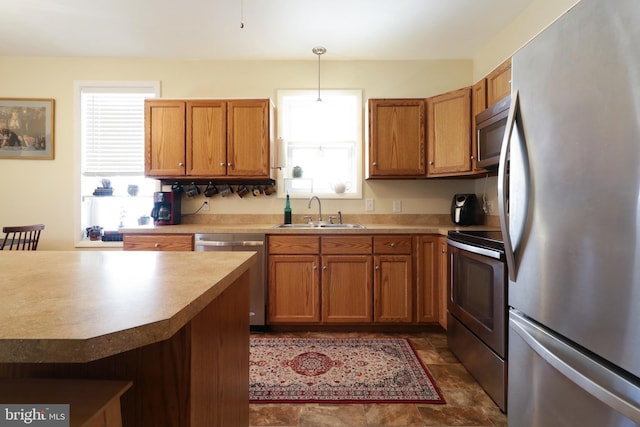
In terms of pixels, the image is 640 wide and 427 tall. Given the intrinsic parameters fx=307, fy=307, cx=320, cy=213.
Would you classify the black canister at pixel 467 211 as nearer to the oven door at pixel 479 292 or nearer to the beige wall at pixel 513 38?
the beige wall at pixel 513 38

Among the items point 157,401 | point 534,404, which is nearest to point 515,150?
point 534,404

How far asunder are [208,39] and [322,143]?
1457mm

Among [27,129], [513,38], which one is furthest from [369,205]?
[27,129]

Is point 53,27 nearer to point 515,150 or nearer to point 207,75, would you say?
point 207,75

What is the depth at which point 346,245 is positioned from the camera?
8.65 ft

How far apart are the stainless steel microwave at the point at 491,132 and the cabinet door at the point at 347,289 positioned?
1.18 meters

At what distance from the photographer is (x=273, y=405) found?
5.64 feet

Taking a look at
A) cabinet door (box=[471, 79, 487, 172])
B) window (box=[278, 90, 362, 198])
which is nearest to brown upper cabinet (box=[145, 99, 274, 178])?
window (box=[278, 90, 362, 198])

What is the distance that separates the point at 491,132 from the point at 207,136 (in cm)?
240

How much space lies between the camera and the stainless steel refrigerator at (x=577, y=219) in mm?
789

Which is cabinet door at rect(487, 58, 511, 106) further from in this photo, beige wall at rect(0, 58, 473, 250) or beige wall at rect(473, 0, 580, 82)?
beige wall at rect(0, 58, 473, 250)

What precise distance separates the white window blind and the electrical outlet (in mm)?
2413

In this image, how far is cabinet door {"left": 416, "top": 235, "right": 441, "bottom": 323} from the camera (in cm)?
264

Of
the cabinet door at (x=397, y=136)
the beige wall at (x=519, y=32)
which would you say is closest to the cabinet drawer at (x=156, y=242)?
the cabinet door at (x=397, y=136)
